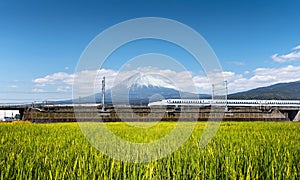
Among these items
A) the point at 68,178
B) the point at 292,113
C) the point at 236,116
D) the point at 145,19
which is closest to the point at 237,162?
the point at 68,178

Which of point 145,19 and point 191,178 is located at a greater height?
point 145,19

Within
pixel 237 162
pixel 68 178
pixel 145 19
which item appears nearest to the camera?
pixel 68 178

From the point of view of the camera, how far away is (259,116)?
2297 cm

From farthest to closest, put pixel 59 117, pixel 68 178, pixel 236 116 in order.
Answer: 1. pixel 236 116
2. pixel 59 117
3. pixel 68 178

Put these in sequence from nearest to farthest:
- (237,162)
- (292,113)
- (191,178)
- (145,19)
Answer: (191,178)
(237,162)
(145,19)
(292,113)

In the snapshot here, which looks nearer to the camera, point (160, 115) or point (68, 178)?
point (68, 178)

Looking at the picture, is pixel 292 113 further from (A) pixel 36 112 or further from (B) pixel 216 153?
(B) pixel 216 153

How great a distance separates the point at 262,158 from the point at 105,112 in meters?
19.1

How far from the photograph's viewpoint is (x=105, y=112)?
21984 millimetres

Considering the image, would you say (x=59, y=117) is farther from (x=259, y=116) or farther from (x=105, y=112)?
(x=259, y=116)

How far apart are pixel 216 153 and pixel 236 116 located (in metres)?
20.0

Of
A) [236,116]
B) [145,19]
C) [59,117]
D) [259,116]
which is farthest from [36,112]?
[145,19]

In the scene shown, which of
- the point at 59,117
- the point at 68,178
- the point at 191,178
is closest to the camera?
the point at 68,178

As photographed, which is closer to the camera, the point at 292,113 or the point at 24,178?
the point at 24,178
